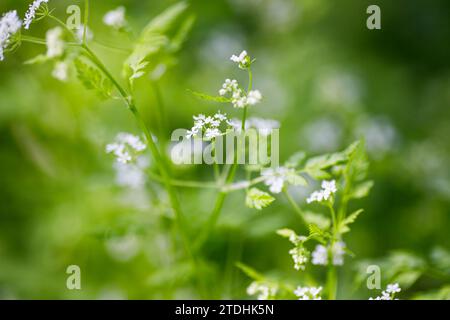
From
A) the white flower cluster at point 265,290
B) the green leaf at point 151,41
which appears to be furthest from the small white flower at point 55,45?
the white flower cluster at point 265,290

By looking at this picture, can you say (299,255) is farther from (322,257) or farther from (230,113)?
(230,113)

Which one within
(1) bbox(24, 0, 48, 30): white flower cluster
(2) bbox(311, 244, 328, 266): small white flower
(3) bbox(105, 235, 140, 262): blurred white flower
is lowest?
(2) bbox(311, 244, 328, 266): small white flower

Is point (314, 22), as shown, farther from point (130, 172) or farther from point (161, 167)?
point (161, 167)

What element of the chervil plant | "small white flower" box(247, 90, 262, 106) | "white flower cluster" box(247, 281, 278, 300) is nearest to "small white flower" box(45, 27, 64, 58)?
the chervil plant

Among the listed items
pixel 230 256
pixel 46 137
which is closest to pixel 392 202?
pixel 230 256

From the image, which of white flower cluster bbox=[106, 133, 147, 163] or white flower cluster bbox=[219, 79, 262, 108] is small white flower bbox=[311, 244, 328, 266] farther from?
white flower cluster bbox=[106, 133, 147, 163]
